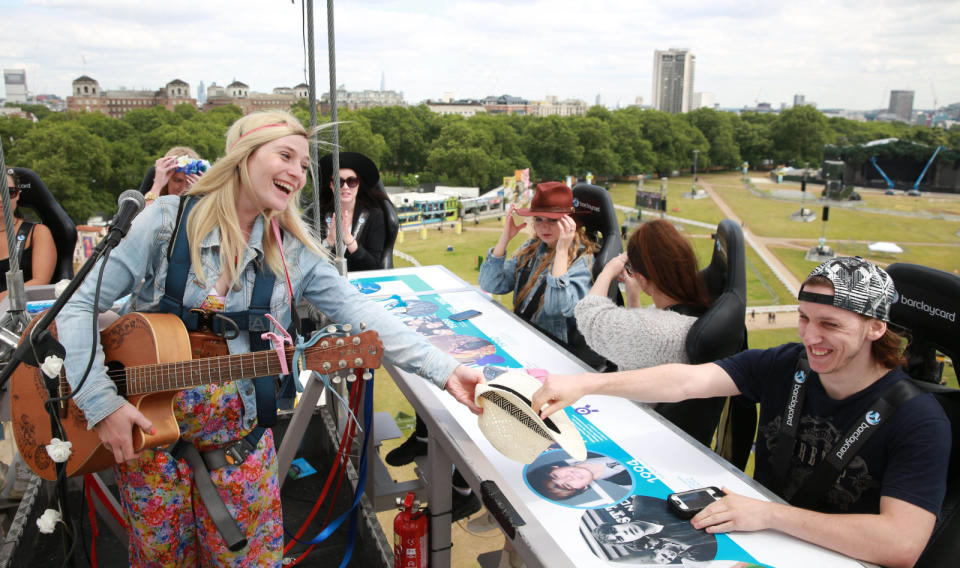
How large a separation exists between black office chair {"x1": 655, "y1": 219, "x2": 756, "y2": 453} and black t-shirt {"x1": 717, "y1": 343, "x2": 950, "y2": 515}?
27 centimetres

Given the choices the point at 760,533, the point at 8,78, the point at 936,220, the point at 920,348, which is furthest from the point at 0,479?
the point at 8,78

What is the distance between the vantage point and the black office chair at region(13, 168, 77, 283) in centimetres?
436

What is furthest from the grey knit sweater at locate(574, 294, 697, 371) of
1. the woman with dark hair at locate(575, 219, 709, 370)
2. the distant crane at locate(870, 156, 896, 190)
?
the distant crane at locate(870, 156, 896, 190)

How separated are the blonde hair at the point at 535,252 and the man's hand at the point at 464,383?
5.00ft

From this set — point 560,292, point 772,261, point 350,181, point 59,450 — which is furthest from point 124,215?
point 772,261

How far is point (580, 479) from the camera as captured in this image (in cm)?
179

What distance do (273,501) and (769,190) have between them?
69192mm

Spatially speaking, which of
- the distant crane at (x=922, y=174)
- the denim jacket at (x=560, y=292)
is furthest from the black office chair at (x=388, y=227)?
the distant crane at (x=922, y=174)

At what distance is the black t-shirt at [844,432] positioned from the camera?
159 centimetres

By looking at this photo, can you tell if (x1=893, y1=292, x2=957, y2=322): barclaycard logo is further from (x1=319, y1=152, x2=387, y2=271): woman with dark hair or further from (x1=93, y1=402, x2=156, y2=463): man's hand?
(x1=319, y1=152, x2=387, y2=271): woman with dark hair

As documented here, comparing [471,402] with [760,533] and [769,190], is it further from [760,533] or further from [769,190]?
[769,190]

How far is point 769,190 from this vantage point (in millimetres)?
63812

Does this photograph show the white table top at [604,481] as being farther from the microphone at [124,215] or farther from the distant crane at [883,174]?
the distant crane at [883,174]

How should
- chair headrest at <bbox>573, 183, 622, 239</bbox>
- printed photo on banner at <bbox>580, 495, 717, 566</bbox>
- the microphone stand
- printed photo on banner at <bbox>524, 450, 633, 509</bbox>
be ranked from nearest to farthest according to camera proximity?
printed photo on banner at <bbox>580, 495, 717, 566</bbox>
printed photo on banner at <bbox>524, 450, 633, 509</bbox>
the microphone stand
chair headrest at <bbox>573, 183, 622, 239</bbox>
